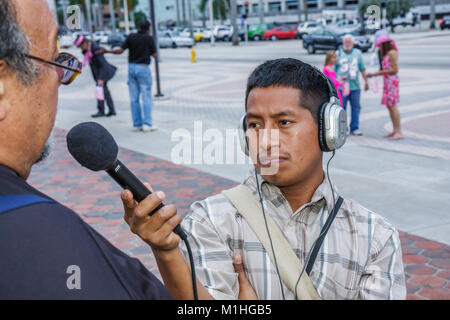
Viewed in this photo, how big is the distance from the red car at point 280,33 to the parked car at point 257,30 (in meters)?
1.06

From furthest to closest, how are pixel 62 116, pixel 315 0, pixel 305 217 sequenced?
1. pixel 315 0
2. pixel 62 116
3. pixel 305 217

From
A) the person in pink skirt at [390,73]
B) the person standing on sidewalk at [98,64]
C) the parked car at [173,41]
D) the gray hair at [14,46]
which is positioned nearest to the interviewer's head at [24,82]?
the gray hair at [14,46]

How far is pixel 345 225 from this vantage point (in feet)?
5.91

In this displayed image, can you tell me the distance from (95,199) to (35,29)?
5275 millimetres

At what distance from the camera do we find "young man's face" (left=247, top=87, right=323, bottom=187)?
1.91m

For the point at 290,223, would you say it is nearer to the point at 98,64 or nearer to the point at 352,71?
the point at 352,71

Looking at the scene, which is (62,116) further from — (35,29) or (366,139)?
(35,29)

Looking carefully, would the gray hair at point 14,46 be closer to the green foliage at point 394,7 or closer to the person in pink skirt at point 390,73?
the person in pink skirt at point 390,73

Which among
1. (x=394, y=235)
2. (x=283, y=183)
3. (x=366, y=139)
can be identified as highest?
(x=283, y=183)

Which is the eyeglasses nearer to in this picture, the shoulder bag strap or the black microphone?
the black microphone

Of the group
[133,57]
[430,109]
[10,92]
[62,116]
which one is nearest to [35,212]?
[10,92]

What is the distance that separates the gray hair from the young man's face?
95 cm

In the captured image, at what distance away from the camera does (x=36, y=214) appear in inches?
36.5

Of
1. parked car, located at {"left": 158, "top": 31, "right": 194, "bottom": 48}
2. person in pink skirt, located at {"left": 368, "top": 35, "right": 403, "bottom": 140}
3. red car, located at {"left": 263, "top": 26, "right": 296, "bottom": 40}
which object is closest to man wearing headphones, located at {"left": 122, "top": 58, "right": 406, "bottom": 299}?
person in pink skirt, located at {"left": 368, "top": 35, "right": 403, "bottom": 140}
